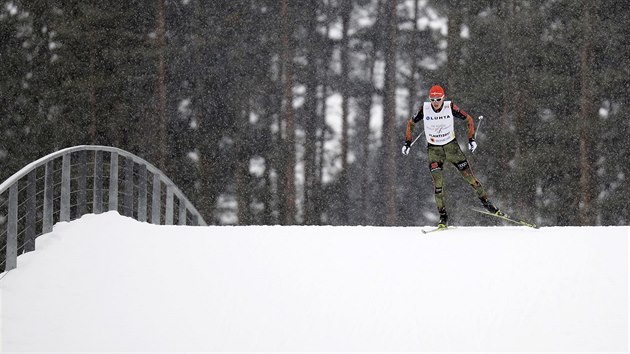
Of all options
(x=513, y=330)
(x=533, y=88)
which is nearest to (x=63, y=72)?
(x=533, y=88)

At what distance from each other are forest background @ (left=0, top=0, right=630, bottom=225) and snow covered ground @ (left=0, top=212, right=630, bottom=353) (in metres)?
15.2

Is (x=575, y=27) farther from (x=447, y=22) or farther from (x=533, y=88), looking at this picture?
(x=447, y=22)

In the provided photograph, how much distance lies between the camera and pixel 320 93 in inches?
1144

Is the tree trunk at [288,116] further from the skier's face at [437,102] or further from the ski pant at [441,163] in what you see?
the skier's face at [437,102]

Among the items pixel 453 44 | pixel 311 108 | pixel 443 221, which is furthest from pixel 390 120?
pixel 443 221

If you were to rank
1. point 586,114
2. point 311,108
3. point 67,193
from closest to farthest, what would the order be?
point 67,193, point 586,114, point 311,108

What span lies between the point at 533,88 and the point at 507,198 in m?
3.61

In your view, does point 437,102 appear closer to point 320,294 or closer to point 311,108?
point 320,294

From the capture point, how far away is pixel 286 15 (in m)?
26.8

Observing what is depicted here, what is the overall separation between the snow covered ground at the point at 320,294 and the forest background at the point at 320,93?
597 inches

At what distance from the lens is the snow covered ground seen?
682cm

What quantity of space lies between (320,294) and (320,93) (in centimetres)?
2175

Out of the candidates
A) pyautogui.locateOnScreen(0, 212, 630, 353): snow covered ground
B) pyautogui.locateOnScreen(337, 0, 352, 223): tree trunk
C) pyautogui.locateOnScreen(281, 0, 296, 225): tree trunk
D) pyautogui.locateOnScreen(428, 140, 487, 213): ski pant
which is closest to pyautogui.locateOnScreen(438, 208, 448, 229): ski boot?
pyautogui.locateOnScreen(428, 140, 487, 213): ski pant

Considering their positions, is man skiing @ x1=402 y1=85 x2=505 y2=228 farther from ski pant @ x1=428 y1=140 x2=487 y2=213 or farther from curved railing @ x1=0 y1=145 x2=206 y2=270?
curved railing @ x1=0 y1=145 x2=206 y2=270
